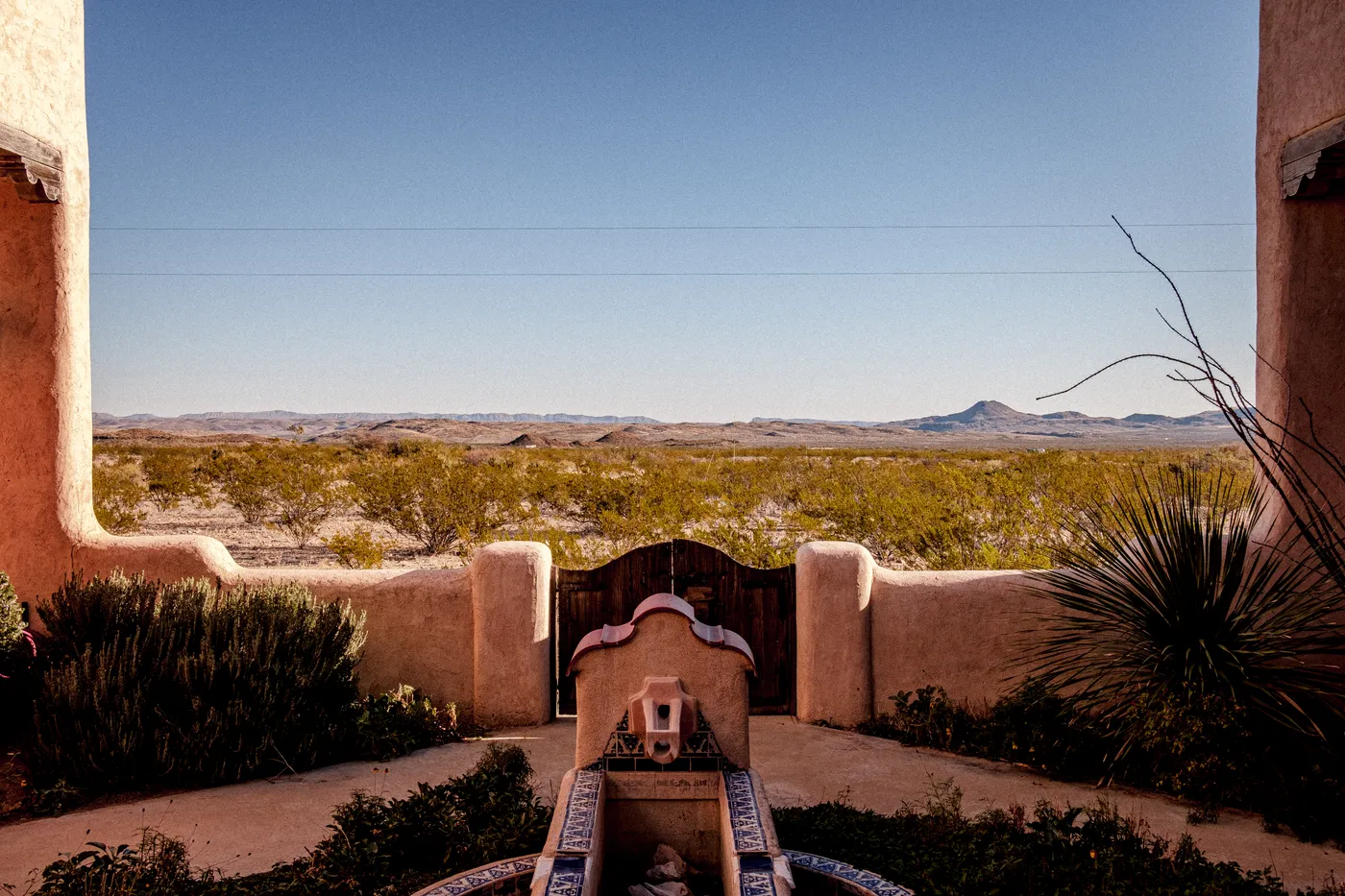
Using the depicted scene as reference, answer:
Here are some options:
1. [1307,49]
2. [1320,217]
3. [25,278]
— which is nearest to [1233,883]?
[1320,217]

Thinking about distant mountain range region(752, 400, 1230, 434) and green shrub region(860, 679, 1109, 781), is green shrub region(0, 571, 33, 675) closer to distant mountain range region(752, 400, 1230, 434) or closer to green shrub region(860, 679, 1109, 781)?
green shrub region(860, 679, 1109, 781)

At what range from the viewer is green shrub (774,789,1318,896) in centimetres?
471

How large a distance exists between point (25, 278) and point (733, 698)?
7070mm

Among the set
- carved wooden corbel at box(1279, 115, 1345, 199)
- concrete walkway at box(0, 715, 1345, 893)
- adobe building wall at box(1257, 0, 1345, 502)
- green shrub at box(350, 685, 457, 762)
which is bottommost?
concrete walkway at box(0, 715, 1345, 893)

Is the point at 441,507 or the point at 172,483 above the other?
the point at 172,483

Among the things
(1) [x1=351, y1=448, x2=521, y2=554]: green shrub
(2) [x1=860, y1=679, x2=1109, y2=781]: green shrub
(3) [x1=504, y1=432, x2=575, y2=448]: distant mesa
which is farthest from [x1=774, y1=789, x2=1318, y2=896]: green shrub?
(3) [x1=504, y1=432, x2=575, y2=448]: distant mesa

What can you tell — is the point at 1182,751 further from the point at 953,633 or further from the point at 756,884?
the point at 756,884

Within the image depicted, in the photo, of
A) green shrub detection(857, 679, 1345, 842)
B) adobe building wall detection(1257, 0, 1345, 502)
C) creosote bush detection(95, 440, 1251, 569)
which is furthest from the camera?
creosote bush detection(95, 440, 1251, 569)

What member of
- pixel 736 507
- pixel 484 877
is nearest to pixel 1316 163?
pixel 484 877

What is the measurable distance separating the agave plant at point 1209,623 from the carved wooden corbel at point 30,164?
8759 millimetres

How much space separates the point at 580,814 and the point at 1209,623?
4588 millimetres

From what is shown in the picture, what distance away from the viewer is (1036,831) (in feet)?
17.1

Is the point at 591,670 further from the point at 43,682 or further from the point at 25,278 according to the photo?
the point at 25,278

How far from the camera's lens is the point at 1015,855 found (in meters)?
4.93
